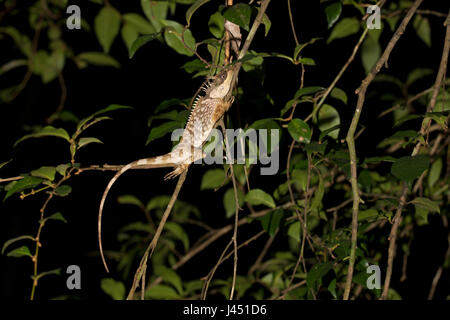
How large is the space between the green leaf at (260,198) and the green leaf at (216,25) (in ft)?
1.60

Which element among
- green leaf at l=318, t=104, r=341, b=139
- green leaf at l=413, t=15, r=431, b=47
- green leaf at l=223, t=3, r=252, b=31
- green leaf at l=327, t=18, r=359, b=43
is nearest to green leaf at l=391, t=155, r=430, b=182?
green leaf at l=318, t=104, r=341, b=139

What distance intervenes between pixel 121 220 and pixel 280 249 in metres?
0.96

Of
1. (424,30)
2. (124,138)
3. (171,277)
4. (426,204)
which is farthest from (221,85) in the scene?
(124,138)

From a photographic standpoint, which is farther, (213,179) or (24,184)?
(213,179)

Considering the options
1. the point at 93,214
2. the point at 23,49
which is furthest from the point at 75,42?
the point at 93,214

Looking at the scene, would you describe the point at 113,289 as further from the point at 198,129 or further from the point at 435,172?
the point at 435,172

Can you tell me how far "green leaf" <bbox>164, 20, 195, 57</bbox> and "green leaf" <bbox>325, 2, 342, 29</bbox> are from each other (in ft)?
1.25

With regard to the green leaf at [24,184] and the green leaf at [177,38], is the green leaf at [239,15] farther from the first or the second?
the green leaf at [24,184]

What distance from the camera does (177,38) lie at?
4.58ft

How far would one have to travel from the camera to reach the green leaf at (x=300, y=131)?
49.7 inches

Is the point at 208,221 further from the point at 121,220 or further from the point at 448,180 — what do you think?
the point at 448,180

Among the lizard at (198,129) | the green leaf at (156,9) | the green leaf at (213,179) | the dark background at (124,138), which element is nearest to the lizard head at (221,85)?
the lizard at (198,129)

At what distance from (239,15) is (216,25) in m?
0.25

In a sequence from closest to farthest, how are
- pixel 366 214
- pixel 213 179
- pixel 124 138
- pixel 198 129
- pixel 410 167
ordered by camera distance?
pixel 410 167
pixel 366 214
pixel 198 129
pixel 213 179
pixel 124 138
